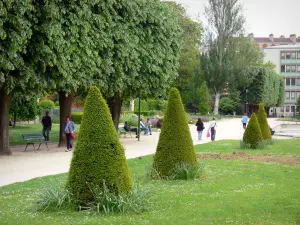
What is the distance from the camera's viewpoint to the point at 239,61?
68500mm

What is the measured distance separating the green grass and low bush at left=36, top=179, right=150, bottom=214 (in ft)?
0.64

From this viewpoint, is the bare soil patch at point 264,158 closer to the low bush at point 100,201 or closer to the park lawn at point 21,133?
the low bush at point 100,201

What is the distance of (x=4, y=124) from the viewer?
21.7 m

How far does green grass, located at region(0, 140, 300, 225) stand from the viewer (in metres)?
8.21

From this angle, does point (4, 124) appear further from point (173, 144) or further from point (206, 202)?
point (206, 202)

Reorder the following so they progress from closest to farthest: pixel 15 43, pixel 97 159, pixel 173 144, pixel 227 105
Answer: pixel 97 159 → pixel 173 144 → pixel 15 43 → pixel 227 105

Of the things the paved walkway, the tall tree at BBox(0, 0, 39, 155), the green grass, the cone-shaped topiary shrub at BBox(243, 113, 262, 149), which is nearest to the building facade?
the cone-shaped topiary shrub at BBox(243, 113, 262, 149)

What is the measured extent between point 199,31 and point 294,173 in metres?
54.0

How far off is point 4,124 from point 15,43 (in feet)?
17.7

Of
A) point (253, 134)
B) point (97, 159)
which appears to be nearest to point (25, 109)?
point (253, 134)

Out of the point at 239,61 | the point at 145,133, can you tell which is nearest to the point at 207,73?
the point at 239,61

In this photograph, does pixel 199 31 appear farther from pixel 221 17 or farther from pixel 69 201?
pixel 69 201

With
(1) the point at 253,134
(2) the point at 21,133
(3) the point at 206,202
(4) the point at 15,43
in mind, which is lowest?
(3) the point at 206,202

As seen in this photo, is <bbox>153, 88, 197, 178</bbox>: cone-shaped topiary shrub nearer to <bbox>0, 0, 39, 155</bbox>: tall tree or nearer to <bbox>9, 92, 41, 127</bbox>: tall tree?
<bbox>0, 0, 39, 155</bbox>: tall tree
